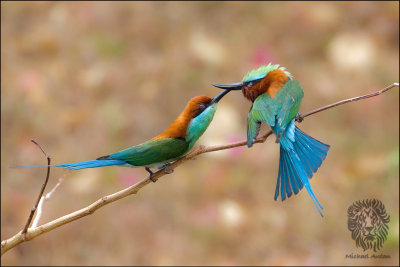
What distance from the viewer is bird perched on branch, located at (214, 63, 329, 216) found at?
1978 millimetres

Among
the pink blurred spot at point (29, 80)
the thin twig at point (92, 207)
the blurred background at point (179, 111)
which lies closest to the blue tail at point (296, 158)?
the thin twig at point (92, 207)

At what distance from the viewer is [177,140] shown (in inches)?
82.1

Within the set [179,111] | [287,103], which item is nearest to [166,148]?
[287,103]

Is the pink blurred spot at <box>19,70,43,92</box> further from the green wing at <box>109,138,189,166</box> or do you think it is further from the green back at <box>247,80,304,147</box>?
the green back at <box>247,80,304,147</box>

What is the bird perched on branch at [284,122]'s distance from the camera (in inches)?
77.9

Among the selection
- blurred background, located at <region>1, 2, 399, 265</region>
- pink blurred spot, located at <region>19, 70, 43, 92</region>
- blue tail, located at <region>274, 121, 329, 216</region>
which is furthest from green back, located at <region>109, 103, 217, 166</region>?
pink blurred spot, located at <region>19, 70, 43, 92</region>

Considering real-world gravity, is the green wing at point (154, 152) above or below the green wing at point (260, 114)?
below

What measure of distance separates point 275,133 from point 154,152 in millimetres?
422

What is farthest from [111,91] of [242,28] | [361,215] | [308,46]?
[361,215]

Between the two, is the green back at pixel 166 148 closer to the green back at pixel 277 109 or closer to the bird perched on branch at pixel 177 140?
the bird perched on branch at pixel 177 140

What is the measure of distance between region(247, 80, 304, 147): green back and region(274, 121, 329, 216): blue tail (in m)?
0.07

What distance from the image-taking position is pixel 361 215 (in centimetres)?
254

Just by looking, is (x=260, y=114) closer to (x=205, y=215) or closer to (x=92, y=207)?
(x=92, y=207)

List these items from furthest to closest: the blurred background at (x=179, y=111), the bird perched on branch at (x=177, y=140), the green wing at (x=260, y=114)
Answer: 1. the blurred background at (x=179, y=111)
2. the bird perched on branch at (x=177, y=140)
3. the green wing at (x=260, y=114)
